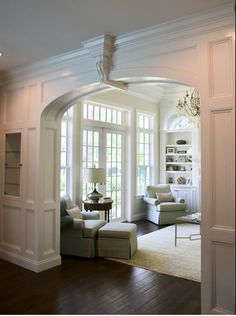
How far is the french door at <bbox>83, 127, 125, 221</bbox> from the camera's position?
6.53 meters

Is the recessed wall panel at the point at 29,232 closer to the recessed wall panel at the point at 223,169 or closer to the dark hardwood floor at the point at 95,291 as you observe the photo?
the dark hardwood floor at the point at 95,291

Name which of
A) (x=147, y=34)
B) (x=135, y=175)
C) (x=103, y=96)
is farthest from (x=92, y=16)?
(x=135, y=175)

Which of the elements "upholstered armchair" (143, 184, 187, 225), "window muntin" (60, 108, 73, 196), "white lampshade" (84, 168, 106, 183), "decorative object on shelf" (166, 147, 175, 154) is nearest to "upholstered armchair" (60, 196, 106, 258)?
"white lampshade" (84, 168, 106, 183)

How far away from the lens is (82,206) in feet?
20.4

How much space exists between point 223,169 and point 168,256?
2572 millimetres

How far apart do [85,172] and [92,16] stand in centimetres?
340

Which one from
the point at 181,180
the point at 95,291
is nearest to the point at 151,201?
the point at 181,180

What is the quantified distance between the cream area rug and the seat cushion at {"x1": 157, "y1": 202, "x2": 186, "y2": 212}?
3.08 feet

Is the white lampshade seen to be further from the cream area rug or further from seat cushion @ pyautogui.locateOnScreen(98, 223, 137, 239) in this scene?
the cream area rug

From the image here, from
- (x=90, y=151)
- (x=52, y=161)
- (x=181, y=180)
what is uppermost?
(x=90, y=151)

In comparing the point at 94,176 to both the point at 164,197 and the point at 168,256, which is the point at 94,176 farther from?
the point at 164,197

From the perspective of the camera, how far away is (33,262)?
423 centimetres

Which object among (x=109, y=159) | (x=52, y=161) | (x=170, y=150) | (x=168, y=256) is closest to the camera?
(x=52, y=161)

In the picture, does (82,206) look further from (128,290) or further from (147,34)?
(147,34)
